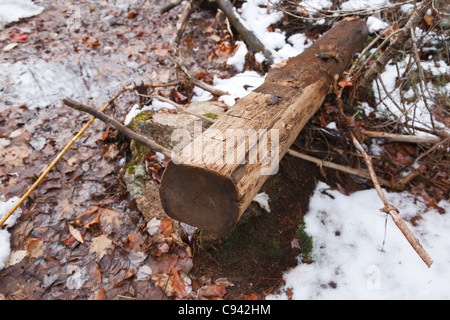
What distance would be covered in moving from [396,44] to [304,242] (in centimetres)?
212

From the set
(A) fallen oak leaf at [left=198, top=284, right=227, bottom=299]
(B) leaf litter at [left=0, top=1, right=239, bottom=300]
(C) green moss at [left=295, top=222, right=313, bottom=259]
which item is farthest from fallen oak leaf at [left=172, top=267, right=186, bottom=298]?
(C) green moss at [left=295, top=222, right=313, bottom=259]

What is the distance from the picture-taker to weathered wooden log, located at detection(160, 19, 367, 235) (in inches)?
63.3

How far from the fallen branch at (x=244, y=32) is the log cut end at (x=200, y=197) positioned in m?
2.76

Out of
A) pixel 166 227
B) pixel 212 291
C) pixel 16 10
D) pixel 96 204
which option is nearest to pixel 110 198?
pixel 96 204

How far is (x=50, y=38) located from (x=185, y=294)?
15.7 feet

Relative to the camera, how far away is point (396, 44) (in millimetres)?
2766

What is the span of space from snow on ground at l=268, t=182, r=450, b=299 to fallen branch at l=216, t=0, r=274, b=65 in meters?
2.11

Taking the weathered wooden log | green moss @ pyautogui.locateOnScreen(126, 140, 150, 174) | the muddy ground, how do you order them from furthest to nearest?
green moss @ pyautogui.locateOnScreen(126, 140, 150, 174) < the muddy ground < the weathered wooden log

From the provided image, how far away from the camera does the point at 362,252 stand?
256 cm

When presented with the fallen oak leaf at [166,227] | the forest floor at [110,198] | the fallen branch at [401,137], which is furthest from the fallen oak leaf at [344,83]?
the fallen oak leaf at [166,227]

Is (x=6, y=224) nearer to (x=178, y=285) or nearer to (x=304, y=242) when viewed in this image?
(x=178, y=285)

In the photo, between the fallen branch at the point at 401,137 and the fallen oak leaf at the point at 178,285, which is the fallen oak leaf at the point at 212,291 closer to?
the fallen oak leaf at the point at 178,285

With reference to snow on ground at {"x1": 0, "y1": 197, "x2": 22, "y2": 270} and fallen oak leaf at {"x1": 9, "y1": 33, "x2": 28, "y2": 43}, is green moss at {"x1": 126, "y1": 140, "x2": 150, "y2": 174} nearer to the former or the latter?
snow on ground at {"x1": 0, "y1": 197, "x2": 22, "y2": 270}

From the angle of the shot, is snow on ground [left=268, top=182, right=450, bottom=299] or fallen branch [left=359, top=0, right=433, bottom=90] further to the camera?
fallen branch [left=359, top=0, right=433, bottom=90]
